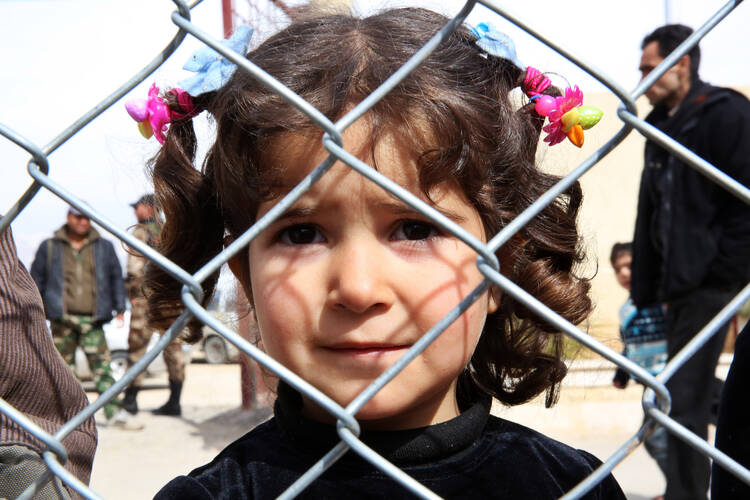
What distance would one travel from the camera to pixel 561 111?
4.33 feet

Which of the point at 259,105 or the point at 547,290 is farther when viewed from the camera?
the point at 547,290

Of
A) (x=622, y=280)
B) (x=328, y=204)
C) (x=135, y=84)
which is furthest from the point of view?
(x=622, y=280)

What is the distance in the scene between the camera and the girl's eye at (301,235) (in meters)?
1.12

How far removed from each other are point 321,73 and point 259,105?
4.4 inches

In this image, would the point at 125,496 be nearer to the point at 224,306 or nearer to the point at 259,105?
the point at 224,306

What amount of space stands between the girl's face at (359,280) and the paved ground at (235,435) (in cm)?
293

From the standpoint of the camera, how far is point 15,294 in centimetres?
121

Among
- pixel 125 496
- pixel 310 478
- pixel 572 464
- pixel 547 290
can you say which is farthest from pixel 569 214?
pixel 125 496

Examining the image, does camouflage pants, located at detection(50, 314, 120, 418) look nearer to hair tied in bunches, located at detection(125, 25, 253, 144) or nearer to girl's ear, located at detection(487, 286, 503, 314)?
hair tied in bunches, located at detection(125, 25, 253, 144)

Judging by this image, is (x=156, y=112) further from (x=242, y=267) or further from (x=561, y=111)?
(x=561, y=111)

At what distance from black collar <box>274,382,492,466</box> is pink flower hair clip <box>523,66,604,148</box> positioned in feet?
1.68

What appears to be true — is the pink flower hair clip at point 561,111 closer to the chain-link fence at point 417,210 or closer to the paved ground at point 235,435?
the chain-link fence at point 417,210

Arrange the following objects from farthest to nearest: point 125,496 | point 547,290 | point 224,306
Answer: point 125,496 → point 224,306 → point 547,290

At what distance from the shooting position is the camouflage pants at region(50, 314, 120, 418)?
5.40 m
